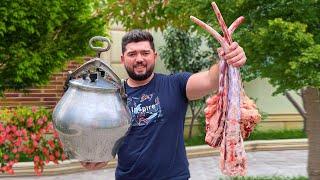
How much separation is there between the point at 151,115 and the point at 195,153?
316 inches

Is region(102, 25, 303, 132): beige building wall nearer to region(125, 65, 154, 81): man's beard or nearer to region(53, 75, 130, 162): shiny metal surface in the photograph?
region(125, 65, 154, 81): man's beard

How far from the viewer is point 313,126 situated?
22.3 ft

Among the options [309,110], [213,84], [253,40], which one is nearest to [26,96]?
[309,110]

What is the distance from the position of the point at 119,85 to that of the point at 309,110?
4.47 meters

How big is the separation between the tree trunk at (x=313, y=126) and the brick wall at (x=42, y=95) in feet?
15.6

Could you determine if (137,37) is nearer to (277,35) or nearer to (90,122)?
(90,122)

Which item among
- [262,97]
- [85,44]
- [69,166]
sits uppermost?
[85,44]

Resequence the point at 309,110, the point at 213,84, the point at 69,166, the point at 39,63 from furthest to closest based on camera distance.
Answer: the point at 69,166 < the point at 39,63 < the point at 309,110 < the point at 213,84

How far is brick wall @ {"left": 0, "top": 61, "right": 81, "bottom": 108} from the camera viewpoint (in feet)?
Result: 33.8

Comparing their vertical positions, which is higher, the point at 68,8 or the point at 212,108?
the point at 68,8

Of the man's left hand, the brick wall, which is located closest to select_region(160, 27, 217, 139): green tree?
the brick wall

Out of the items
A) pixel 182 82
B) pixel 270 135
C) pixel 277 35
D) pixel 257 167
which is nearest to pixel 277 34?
pixel 277 35

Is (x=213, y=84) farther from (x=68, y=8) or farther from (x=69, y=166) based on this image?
(x=69, y=166)

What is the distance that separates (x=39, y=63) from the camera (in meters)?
7.23
